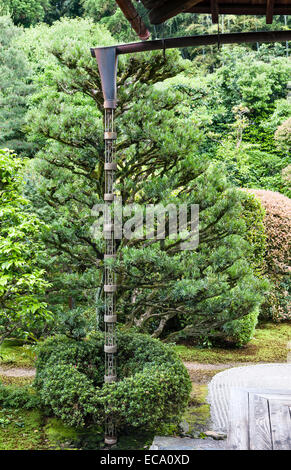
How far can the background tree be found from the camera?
4.28m

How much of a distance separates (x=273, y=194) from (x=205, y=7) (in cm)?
555

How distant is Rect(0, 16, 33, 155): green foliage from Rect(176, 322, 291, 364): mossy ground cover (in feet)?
23.9

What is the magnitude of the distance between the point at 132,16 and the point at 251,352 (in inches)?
201

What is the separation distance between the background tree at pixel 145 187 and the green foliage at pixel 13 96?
296 inches

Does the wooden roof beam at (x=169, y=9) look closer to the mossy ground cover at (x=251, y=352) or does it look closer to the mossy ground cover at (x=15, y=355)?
the mossy ground cover at (x=15, y=355)

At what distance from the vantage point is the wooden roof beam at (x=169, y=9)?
2.76 metres

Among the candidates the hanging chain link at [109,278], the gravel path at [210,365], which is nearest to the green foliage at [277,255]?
the gravel path at [210,365]

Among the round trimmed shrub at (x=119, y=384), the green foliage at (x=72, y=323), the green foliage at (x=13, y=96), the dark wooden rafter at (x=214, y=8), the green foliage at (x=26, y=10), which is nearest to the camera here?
the dark wooden rafter at (x=214, y=8)

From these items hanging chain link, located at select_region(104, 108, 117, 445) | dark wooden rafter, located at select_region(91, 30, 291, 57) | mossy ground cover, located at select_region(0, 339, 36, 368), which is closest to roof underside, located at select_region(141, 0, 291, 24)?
dark wooden rafter, located at select_region(91, 30, 291, 57)

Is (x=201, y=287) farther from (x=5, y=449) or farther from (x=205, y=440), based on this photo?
(x=5, y=449)

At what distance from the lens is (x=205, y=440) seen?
3.90 metres

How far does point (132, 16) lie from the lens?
10.0 ft

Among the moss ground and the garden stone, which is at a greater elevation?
the garden stone

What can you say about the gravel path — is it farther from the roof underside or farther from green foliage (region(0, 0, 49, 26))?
green foliage (region(0, 0, 49, 26))
